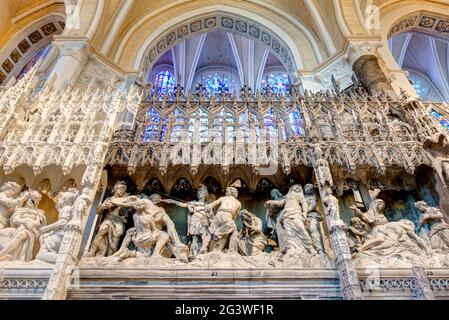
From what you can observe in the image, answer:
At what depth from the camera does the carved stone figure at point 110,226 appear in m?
5.55

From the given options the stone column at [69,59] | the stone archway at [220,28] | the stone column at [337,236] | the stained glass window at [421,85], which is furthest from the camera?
the stained glass window at [421,85]

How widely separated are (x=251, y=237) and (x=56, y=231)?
10.0 feet

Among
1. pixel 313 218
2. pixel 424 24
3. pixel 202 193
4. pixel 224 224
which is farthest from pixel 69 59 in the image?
pixel 424 24

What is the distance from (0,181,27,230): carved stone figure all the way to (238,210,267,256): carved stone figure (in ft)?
11.9

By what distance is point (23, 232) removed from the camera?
5.33m

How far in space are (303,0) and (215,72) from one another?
34.3 feet

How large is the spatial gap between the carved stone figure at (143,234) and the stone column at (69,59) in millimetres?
4282

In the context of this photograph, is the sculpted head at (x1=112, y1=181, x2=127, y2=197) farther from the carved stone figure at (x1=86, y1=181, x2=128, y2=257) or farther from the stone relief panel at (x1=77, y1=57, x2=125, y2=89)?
the stone relief panel at (x1=77, y1=57, x2=125, y2=89)

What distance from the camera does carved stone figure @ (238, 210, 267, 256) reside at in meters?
5.62

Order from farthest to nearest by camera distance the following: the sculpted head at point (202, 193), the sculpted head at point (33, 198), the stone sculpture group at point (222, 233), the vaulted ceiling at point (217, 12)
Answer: the vaulted ceiling at point (217, 12), the sculpted head at point (202, 193), the sculpted head at point (33, 198), the stone sculpture group at point (222, 233)

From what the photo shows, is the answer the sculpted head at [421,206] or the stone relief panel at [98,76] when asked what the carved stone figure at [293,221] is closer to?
the sculpted head at [421,206]

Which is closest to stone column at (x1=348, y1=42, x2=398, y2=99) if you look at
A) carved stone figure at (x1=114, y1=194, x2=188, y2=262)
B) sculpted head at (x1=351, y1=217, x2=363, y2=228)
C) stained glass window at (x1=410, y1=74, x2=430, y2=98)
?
sculpted head at (x1=351, y1=217, x2=363, y2=228)

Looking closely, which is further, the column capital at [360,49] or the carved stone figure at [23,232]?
the column capital at [360,49]

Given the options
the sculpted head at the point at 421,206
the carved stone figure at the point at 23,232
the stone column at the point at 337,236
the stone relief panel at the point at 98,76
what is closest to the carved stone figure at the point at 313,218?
the stone column at the point at 337,236
